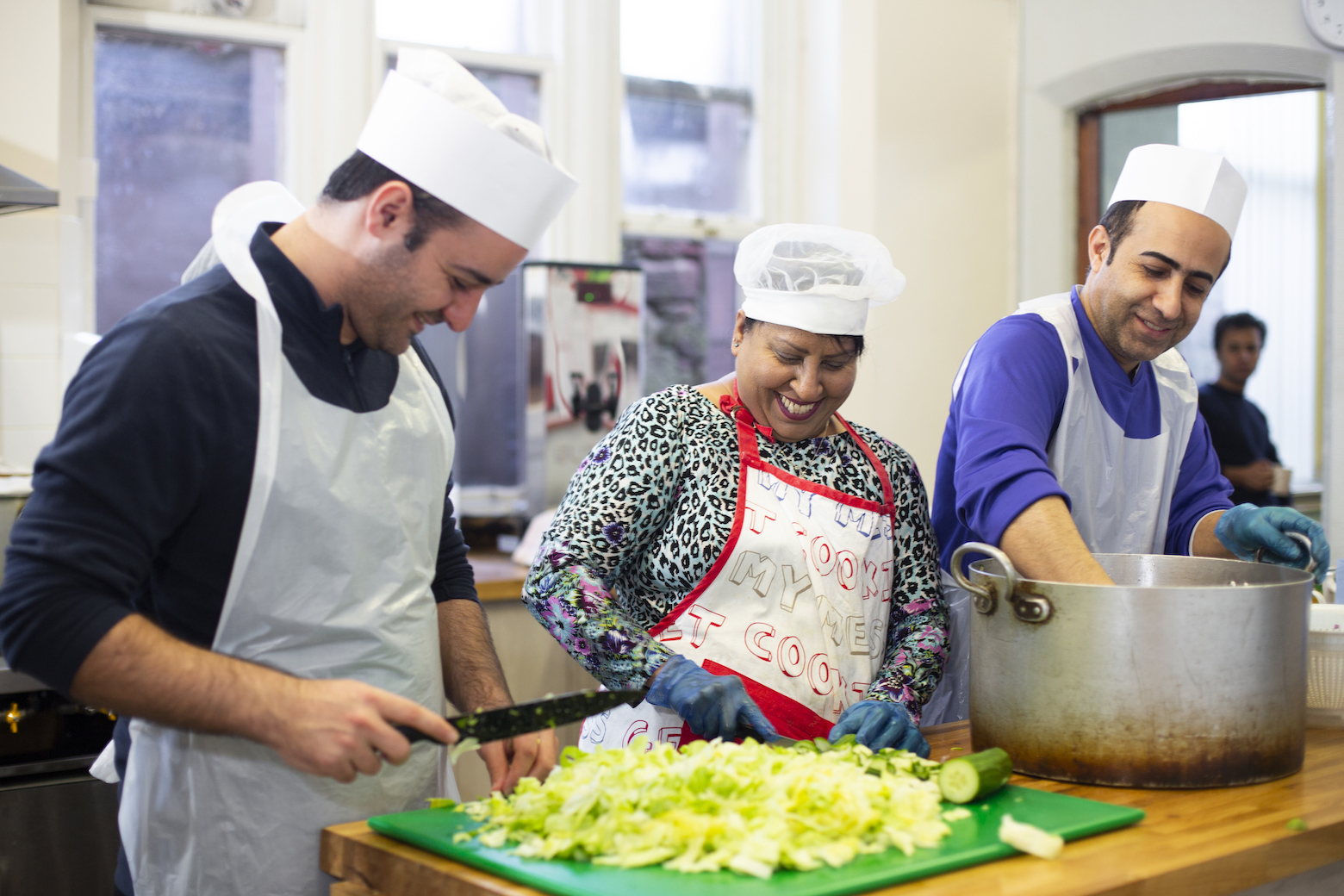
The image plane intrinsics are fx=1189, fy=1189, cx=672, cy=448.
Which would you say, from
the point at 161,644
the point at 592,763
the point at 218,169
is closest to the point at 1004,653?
the point at 592,763

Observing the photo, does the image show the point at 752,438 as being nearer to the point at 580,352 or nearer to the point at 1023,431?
the point at 1023,431

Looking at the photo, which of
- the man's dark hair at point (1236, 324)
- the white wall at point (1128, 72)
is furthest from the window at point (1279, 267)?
the white wall at point (1128, 72)

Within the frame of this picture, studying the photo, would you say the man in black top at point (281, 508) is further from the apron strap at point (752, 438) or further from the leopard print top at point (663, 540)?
the apron strap at point (752, 438)

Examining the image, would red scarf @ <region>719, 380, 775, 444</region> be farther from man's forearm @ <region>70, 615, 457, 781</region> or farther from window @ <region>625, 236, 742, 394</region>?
window @ <region>625, 236, 742, 394</region>

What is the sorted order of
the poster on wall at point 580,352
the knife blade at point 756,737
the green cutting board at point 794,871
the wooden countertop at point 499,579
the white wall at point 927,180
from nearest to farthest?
1. the green cutting board at point 794,871
2. the knife blade at point 756,737
3. the wooden countertop at point 499,579
4. the poster on wall at point 580,352
5. the white wall at point 927,180

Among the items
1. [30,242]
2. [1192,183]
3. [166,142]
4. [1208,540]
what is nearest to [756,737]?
[1208,540]

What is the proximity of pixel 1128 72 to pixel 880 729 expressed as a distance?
3.19m

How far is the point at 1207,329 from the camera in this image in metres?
5.01

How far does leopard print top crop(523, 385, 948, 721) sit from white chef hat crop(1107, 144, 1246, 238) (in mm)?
610

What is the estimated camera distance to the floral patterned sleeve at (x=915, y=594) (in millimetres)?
1842

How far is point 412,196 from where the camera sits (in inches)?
54.4

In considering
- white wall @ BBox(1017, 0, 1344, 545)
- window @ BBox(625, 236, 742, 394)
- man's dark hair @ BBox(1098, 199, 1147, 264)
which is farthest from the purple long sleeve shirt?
window @ BBox(625, 236, 742, 394)

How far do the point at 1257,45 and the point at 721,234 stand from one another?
5.95 feet

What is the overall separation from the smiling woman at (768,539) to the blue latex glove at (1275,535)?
0.49m
